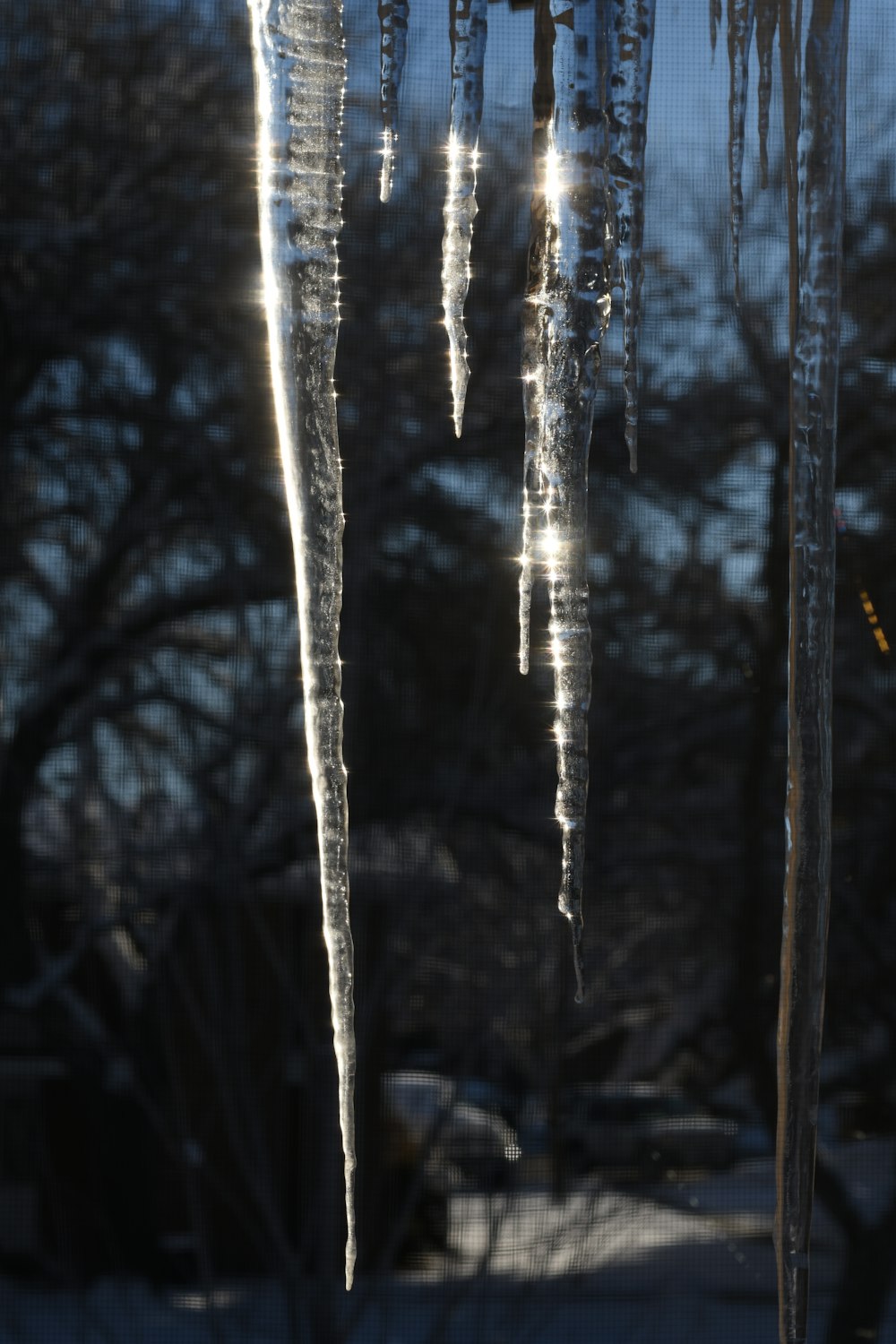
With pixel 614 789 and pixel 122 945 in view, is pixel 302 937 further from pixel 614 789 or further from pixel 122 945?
pixel 614 789

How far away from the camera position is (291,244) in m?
0.62

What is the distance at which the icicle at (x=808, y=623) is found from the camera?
1.93 ft

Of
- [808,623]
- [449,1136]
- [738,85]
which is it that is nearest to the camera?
[808,623]

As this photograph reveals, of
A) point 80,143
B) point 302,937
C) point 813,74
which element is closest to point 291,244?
point 813,74

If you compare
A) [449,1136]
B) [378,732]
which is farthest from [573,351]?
[449,1136]

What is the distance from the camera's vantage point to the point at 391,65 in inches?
26.5

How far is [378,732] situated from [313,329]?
44.1 inches

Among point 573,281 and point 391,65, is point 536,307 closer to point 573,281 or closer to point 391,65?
point 573,281

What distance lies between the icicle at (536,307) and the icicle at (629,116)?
4 cm

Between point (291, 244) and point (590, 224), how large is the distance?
0.49 feet

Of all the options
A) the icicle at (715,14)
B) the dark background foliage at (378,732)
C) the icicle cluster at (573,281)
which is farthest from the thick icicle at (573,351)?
the dark background foliage at (378,732)

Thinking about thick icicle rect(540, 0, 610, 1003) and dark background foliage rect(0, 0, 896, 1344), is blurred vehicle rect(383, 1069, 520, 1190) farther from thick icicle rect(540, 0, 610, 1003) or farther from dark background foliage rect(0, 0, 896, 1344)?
thick icicle rect(540, 0, 610, 1003)

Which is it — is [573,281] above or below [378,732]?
above

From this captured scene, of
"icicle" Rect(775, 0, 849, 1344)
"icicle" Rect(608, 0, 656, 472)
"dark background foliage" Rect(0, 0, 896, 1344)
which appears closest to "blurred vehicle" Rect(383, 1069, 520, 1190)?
"dark background foliage" Rect(0, 0, 896, 1344)
